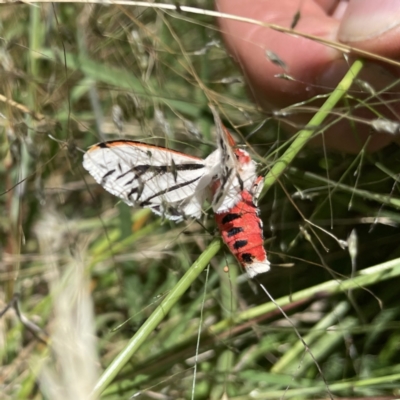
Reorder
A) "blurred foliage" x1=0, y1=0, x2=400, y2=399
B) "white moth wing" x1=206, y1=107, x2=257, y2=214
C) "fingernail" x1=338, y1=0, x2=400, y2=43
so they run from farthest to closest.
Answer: "blurred foliage" x1=0, y1=0, x2=400, y2=399
"fingernail" x1=338, y1=0, x2=400, y2=43
"white moth wing" x1=206, y1=107, x2=257, y2=214

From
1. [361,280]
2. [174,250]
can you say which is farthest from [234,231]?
[174,250]

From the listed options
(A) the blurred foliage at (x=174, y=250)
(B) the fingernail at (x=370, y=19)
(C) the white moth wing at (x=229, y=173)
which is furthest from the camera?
(A) the blurred foliage at (x=174, y=250)

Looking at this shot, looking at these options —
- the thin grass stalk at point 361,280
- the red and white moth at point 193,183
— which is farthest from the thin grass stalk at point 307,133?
the thin grass stalk at point 361,280

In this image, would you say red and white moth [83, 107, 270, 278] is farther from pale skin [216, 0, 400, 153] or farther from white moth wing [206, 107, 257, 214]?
pale skin [216, 0, 400, 153]

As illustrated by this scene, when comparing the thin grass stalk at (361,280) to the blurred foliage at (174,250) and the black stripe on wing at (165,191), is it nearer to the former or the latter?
the blurred foliage at (174,250)

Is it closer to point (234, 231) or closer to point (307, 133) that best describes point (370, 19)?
point (307, 133)

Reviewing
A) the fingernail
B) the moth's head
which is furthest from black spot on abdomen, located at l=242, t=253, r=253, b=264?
the fingernail
